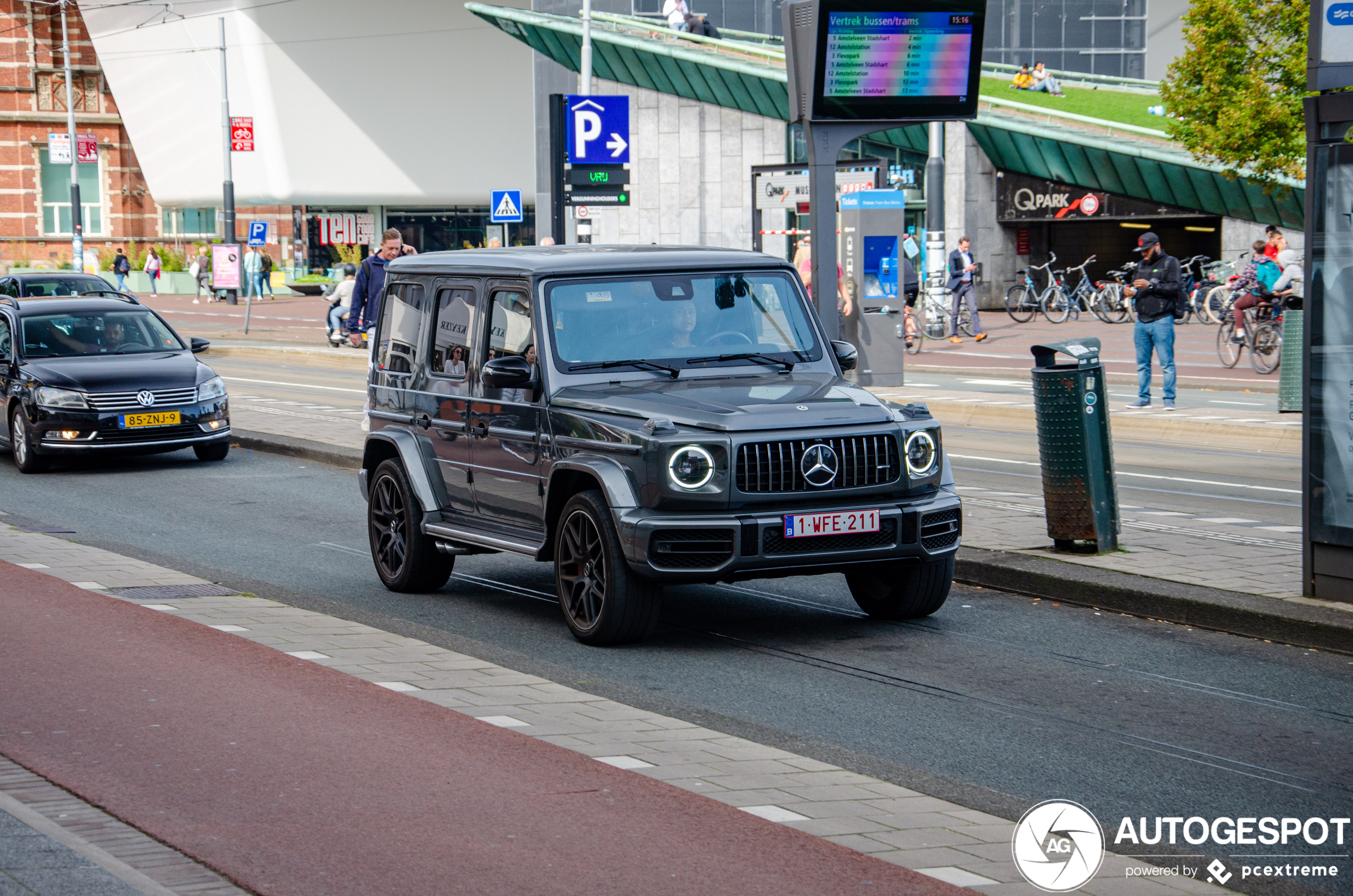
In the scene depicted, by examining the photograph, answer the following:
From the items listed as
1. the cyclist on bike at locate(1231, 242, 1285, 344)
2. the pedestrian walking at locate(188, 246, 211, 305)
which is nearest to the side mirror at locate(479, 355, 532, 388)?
the cyclist on bike at locate(1231, 242, 1285, 344)

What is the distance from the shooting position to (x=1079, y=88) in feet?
177

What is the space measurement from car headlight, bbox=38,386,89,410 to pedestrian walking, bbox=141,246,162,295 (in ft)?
170

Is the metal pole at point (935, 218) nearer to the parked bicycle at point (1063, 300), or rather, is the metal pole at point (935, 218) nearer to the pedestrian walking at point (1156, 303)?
the parked bicycle at point (1063, 300)

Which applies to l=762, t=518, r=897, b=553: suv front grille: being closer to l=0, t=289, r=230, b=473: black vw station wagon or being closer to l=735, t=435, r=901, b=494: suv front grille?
l=735, t=435, r=901, b=494: suv front grille

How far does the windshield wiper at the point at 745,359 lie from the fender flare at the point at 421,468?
64.9 inches

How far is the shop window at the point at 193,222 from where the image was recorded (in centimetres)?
7762

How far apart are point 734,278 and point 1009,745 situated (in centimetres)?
325

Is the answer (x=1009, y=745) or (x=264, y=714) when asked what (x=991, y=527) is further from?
(x=264, y=714)

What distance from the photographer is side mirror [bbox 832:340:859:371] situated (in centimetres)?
852

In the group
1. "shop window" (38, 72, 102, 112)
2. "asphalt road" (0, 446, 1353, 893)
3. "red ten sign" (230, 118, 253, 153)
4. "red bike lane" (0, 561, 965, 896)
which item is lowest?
"asphalt road" (0, 446, 1353, 893)

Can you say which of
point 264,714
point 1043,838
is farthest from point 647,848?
point 264,714

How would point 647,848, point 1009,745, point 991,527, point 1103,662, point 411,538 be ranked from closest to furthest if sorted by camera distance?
1. point 647,848
2. point 1009,745
3. point 1103,662
4. point 411,538
5. point 991,527

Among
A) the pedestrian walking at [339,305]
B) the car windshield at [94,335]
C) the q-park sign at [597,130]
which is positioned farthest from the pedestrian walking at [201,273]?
the car windshield at [94,335]

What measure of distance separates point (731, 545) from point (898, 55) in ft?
28.5
